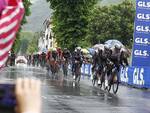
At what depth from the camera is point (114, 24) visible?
6912 cm

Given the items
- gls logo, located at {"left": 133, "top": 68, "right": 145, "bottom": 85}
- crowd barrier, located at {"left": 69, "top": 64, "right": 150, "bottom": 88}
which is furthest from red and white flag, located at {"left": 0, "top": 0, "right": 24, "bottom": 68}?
gls logo, located at {"left": 133, "top": 68, "right": 145, "bottom": 85}

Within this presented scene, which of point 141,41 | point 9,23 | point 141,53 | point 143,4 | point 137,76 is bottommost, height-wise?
point 137,76

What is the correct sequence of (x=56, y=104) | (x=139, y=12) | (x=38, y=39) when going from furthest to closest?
(x=38, y=39) < (x=139, y=12) < (x=56, y=104)

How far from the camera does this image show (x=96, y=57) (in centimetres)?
2334

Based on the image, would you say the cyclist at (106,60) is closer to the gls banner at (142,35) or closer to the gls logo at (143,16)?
the gls banner at (142,35)

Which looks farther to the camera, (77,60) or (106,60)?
(77,60)

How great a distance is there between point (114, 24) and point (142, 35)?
44.2 metres

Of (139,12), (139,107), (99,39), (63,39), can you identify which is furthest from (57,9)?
(139,107)

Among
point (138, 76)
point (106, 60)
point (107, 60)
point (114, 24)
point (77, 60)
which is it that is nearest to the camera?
point (107, 60)

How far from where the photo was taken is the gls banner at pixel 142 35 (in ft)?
81.8

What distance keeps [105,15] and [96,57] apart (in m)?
47.2

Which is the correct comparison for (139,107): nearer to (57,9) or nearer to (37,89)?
(37,89)

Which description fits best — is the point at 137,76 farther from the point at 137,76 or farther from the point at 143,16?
the point at 143,16

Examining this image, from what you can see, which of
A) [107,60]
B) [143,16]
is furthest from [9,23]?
[143,16]
